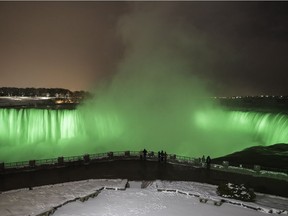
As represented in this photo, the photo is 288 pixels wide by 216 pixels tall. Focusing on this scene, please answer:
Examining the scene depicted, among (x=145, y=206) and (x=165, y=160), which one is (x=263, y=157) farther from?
(x=145, y=206)

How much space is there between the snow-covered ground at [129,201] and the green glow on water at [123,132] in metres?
21.3

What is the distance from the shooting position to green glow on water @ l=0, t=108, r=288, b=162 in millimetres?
40031

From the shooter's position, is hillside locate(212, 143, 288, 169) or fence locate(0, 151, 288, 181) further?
hillside locate(212, 143, 288, 169)

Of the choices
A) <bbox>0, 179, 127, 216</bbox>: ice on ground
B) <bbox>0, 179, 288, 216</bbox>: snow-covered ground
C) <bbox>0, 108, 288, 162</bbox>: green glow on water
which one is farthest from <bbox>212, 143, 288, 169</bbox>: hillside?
<bbox>0, 179, 127, 216</bbox>: ice on ground

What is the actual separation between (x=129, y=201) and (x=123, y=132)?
33.2 meters

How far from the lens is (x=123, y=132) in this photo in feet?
161

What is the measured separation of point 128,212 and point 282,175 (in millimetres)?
11613

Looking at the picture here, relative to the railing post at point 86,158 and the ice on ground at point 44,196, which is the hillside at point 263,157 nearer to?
the railing post at point 86,158

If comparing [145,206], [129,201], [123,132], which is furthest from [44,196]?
[123,132]

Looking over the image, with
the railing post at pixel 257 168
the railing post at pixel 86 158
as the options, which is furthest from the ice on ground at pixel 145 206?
the railing post at pixel 86 158

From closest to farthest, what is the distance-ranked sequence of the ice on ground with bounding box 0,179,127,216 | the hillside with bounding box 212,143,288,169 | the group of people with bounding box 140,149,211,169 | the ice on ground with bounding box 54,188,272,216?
1. the ice on ground with bounding box 54,188,272,216
2. the ice on ground with bounding box 0,179,127,216
3. the group of people with bounding box 140,149,211,169
4. the hillside with bounding box 212,143,288,169

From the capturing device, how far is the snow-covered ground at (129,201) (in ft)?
48.3

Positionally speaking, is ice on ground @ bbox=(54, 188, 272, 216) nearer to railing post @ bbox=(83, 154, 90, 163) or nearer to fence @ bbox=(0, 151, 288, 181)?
fence @ bbox=(0, 151, 288, 181)

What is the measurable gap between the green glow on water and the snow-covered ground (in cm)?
2133
